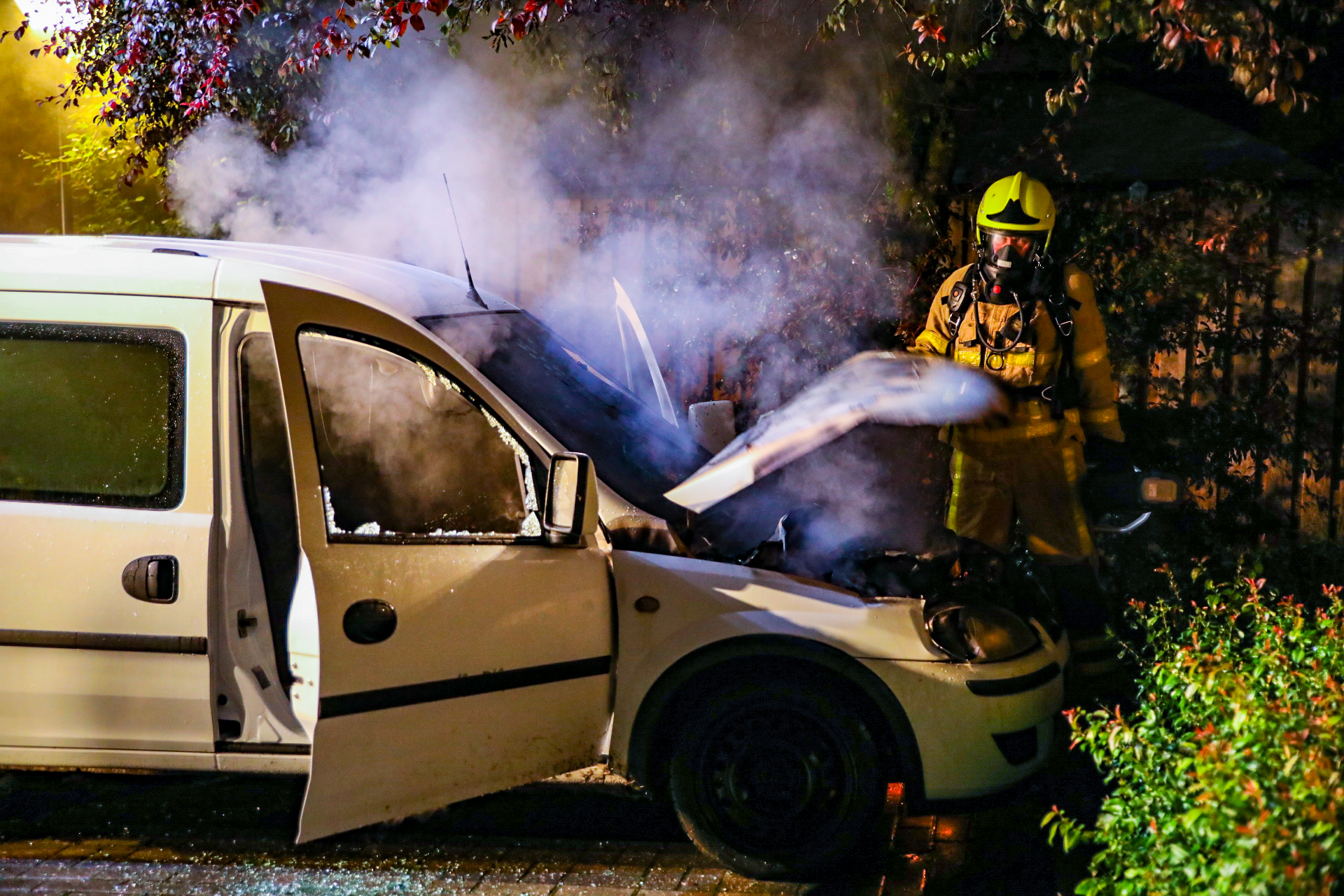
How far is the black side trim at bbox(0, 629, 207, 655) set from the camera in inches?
149

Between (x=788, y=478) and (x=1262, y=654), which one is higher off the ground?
(x=788, y=478)

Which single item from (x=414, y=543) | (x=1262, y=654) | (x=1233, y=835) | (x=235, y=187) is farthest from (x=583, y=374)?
(x=235, y=187)

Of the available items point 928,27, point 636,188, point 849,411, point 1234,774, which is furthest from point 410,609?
point 636,188

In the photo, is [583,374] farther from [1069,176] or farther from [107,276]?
[1069,176]

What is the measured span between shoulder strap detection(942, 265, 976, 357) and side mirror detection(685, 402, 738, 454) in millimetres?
Result: 1054

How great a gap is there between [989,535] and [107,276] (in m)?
3.59

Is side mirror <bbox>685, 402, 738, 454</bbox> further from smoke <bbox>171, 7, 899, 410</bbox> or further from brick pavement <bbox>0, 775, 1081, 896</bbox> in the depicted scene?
smoke <bbox>171, 7, 899, 410</bbox>

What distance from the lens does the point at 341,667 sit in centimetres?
356

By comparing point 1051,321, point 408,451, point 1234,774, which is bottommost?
point 1234,774

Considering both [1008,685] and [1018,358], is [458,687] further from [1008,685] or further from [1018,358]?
[1018,358]

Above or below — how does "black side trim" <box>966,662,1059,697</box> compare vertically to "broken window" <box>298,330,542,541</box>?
below

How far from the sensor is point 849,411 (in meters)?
4.41

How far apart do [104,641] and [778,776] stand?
2.12 metres

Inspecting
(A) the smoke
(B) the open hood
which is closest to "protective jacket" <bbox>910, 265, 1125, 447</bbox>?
(B) the open hood
